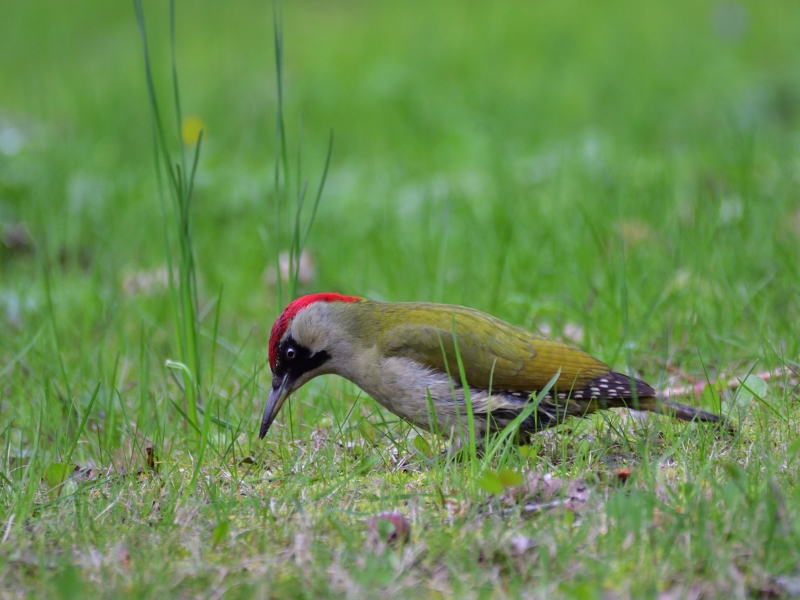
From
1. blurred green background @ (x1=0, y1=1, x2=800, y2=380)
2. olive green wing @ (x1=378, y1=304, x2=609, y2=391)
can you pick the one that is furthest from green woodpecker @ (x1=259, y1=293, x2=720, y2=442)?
blurred green background @ (x1=0, y1=1, x2=800, y2=380)

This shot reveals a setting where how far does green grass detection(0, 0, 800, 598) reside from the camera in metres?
2.42

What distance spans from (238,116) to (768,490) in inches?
279

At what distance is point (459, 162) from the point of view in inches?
301

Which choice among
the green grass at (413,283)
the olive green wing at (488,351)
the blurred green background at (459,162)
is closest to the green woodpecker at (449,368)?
the olive green wing at (488,351)

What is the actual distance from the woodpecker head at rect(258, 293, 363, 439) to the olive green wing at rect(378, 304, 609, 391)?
246 millimetres

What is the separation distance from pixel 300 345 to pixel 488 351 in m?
0.72

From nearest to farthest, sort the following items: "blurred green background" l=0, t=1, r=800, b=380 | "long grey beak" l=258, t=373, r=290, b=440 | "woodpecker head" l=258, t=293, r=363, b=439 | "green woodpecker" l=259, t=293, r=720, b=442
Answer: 1. "green woodpecker" l=259, t=293, r=720, b=442
2. "long grey beak" l=258, t=373, r=290, b=440
3. "woodpecker head" l=258, t=293, r=363, b=439
4. "blurred green background" l=0, t=1, r=800, b=380

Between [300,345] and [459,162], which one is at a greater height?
[459,162]

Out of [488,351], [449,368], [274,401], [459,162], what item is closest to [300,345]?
[274,401]

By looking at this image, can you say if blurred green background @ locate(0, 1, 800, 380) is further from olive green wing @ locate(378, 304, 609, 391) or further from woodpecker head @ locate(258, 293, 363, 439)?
woodpecker head @ locate(258, 293, 363, 439)

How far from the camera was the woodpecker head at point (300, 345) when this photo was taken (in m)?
3.63

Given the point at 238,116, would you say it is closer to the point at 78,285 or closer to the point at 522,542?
the point at 78,285

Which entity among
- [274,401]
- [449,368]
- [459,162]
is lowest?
[274,401]

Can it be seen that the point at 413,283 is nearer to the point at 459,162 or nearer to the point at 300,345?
the point at 300,345
